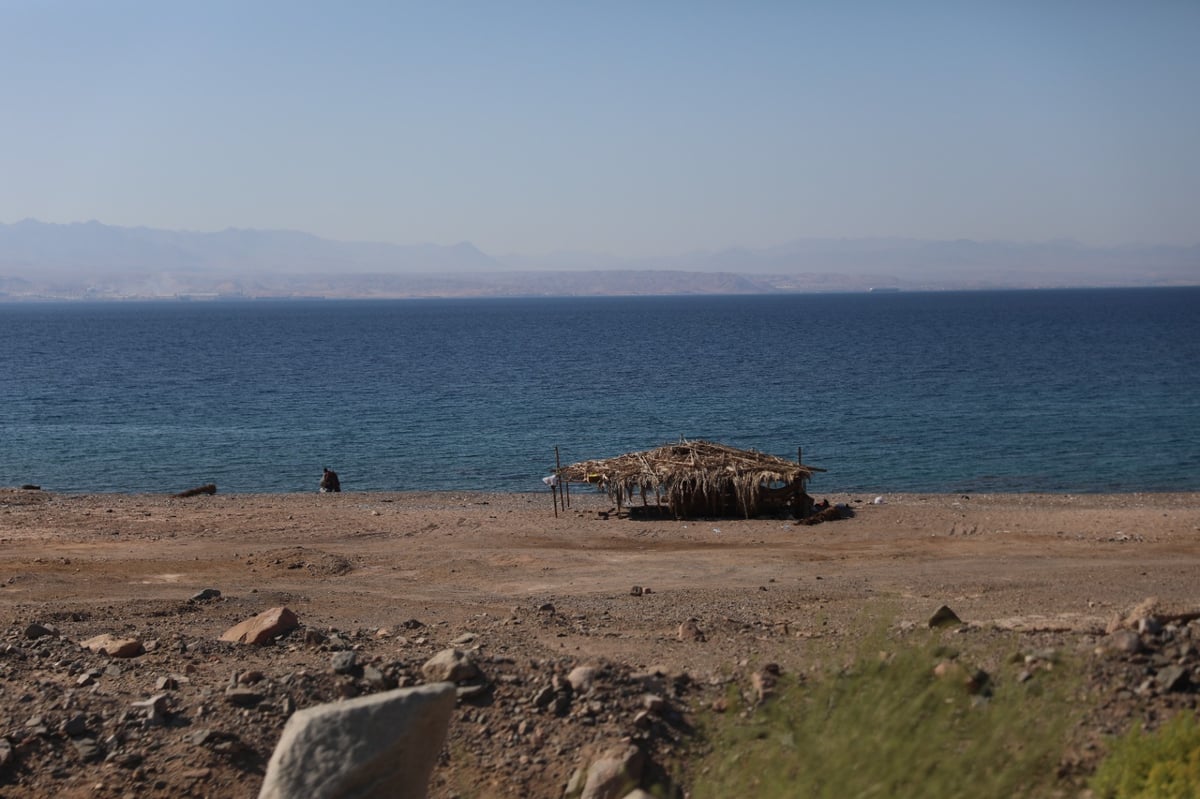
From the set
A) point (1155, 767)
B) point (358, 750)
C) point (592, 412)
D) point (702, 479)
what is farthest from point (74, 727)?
point (592, 412)

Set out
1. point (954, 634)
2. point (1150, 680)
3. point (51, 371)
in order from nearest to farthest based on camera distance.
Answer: point (1150, 680)
point (954, 634)
point (51, 371)

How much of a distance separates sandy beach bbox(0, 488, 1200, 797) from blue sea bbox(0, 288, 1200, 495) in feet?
14.6

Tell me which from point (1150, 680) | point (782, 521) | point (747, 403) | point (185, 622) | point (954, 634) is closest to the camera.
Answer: point (1150, 680)

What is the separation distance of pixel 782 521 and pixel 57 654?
15.5 meters

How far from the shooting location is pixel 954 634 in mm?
9758

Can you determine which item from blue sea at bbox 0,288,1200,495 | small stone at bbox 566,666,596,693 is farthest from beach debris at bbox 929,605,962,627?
blue sea at bbox 0,288,1200,495

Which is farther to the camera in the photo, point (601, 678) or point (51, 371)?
point (51, 371)

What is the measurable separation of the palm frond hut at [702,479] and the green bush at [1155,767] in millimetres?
16077

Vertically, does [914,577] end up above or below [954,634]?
below

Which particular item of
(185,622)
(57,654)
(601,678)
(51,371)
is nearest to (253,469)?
(185,622)

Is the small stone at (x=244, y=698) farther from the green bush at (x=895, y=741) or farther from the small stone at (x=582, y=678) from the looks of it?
the green bush at (x=895, y=741)

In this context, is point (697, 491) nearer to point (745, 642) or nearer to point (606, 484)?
point (606, 484)

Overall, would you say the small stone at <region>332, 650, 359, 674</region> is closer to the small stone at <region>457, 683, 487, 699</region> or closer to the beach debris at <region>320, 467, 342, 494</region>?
the small stone at <region>457, 683, 487, 699</region>

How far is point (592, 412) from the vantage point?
4372cm
